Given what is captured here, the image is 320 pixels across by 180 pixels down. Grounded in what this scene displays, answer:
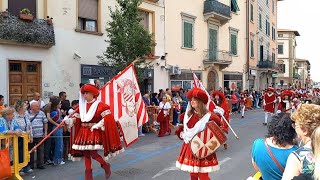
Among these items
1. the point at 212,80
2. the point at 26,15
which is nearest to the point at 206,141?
the point at 26,15

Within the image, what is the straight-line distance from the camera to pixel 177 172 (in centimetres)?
749

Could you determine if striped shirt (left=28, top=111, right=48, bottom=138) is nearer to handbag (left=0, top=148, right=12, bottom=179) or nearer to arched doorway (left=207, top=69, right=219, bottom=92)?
handbag (left=0, top=148, right=12, bottom=179)

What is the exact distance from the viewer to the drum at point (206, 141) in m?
5.21

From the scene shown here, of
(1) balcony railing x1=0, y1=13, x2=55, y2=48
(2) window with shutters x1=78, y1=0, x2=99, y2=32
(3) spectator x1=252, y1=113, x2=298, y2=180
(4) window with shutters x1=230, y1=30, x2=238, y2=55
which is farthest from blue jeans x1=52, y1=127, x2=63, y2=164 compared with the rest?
(4) window with shutters x1=230, y1=30, x2=238, y2=55

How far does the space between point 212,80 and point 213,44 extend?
2603 millimetres

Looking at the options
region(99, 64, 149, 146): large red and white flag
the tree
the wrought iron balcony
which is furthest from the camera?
the wrought iron balcony

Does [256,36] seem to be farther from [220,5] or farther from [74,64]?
[74,64]

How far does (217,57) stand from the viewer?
84.4 feet

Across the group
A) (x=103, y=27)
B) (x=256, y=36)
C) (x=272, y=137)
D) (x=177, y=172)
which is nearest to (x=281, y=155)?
(x=272, y=137)

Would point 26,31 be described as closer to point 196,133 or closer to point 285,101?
point 196,133

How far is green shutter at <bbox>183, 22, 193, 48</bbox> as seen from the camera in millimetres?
22556

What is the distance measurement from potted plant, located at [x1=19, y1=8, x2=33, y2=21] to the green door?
14314mm

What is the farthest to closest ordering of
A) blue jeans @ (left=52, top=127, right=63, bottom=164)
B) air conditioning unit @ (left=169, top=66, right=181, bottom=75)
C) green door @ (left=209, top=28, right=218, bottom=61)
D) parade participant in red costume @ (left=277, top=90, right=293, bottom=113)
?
green door @ (left=209, top=28, right=218, bottom=61) → air conditioning unit @ (left=169, top=66, right=181, bottom=75) → parade participant in red costume @ (left=277, top=90, right=293, bottom=113) → blue jeans @ (left=52, top=127, right=63, bottom=164)

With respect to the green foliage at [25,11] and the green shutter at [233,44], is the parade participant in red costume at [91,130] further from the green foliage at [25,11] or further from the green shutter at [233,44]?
the green shutter at [233,44]
